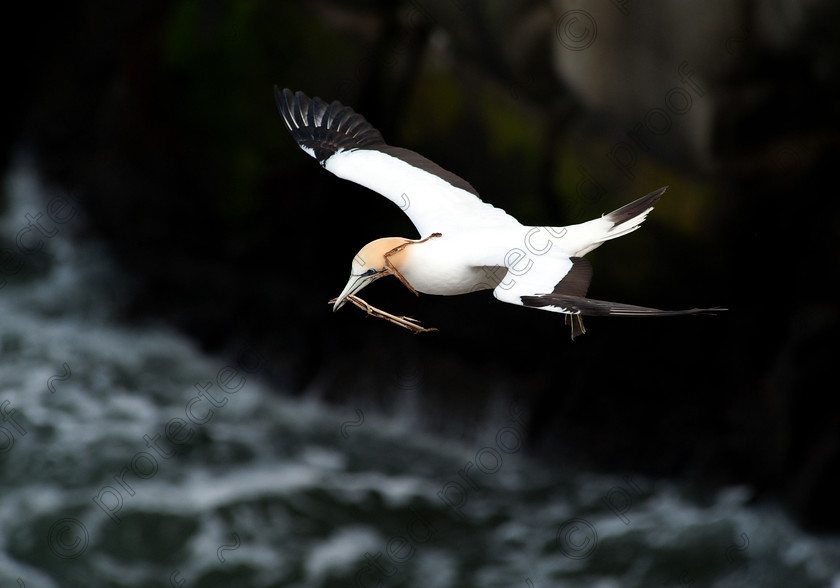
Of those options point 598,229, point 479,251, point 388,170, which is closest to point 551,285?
point 479,251

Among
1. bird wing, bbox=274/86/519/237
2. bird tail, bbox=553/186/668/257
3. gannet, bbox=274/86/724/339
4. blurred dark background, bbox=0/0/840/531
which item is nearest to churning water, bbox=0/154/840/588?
blurred dark background, bbox=0/0/840/531

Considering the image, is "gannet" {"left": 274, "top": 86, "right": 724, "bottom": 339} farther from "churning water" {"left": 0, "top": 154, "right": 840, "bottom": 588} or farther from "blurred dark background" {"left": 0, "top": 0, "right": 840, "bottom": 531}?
"churning water" {"left": 0, "top": 154, "right": 840, "bottom": 588}

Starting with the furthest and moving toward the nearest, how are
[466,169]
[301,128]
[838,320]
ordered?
[466,169], [838,320], [301,128]

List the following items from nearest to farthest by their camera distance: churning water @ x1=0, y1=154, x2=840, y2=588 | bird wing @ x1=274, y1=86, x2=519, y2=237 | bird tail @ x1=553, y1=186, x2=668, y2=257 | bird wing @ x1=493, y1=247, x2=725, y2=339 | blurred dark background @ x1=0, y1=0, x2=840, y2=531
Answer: bird wing @ x1=493, y1=247, x2=725, y2=339
bird tail @ x1=553, y1=186, x2=668, y2=257
bird wing @ x1=274, y1=86, x2=519, y2=237
blurred dark background @ x1=0, y1=0, x2=840, y2=531
churning water @ x1=0, y1=154, x2=840, y2=588

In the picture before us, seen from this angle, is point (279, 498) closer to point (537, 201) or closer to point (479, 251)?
point (537, 201)

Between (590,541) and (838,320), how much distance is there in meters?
2.95

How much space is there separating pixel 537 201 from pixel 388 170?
4.34m

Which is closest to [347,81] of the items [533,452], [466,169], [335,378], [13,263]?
[466,169]

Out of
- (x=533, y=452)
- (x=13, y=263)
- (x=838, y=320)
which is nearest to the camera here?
(x=838, y=320)

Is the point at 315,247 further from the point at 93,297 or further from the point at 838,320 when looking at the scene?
the point at 838,320

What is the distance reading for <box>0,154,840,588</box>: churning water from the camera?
30.5ft

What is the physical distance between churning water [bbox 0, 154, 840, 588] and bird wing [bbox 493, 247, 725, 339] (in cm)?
568

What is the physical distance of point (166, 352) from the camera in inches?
459

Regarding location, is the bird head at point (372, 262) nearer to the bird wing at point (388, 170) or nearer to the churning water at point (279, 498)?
the bird wing at point (388, 170)
